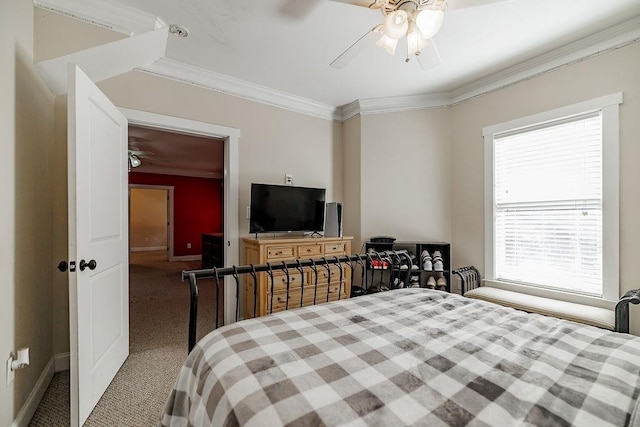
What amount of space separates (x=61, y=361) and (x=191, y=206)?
613 cm

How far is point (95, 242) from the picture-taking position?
69.8 inches

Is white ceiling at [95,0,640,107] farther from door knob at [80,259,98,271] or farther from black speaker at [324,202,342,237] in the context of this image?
door knob at [80,259,98,271]

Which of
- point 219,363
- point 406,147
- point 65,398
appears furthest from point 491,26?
point 65,398

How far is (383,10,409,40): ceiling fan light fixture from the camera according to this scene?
62.2 inches

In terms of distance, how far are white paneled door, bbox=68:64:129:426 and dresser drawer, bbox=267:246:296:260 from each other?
122 centimetres

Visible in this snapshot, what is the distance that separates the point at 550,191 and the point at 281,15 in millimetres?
2859

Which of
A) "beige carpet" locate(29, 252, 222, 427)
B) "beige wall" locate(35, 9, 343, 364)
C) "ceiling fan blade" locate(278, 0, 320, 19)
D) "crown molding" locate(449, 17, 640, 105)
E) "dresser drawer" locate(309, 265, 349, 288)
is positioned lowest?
"beige carpet" locate(29, 252, 222, 427)

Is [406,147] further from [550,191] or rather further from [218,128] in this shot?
[218,128]

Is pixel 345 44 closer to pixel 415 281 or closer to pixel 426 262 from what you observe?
pixel 426 262

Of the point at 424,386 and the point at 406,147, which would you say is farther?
the point at 406,147

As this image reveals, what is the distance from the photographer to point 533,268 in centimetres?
279

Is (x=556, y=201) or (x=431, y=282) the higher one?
(x=556, y=201)

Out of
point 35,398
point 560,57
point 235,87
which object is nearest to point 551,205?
point 560,57

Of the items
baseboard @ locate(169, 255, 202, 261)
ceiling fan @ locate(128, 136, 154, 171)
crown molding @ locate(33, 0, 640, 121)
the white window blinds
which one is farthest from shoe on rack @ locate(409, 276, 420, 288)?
baseboard @ locate(169, 255, 202, 261)
